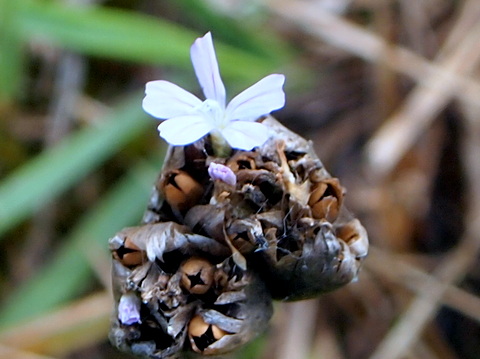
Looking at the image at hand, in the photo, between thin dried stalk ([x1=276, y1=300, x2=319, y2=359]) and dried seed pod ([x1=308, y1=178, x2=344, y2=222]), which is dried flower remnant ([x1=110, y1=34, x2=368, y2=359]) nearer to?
dried seed pod ([x1=308, y1=178, x2=344, y2=222])

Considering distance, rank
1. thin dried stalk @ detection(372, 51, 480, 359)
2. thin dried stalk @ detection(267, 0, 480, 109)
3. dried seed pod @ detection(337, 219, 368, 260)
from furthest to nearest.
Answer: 1. thin dried stalk @ detection(267, 0, 480, 109)
2. thin dried stalk @ detection(372, 51, 480, 359)
3. dried seed pod @ detection(337, 219, 368, 260)

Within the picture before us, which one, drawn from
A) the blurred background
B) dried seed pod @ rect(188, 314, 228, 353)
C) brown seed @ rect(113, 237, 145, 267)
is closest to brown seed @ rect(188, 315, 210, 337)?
dried seed pod @ rect(188, 314, 228, 353)

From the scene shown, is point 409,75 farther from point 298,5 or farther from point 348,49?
point 298,5

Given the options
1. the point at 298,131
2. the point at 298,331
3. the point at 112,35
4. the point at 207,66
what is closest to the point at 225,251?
the point at 207,66

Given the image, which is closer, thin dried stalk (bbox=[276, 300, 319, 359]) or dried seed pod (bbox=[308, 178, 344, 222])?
dried seed pod (bbox=[308, 178, 344, 222])

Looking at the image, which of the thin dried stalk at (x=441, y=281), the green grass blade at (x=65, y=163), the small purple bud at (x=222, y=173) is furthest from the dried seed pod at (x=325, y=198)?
the green grass blade at (x=65, y=163)

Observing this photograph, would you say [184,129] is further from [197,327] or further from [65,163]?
[65,163]

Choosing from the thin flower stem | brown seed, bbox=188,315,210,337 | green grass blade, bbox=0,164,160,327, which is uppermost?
the thin flower stem
